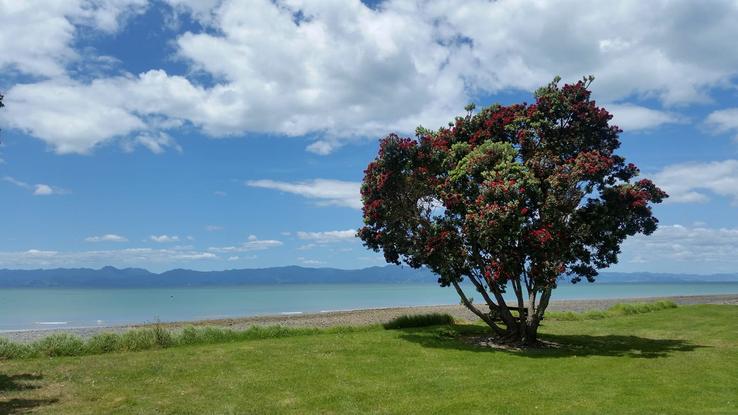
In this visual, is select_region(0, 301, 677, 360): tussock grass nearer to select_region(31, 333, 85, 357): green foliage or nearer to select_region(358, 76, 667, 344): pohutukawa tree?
select_region(31, 333, 85, 357): green foliage

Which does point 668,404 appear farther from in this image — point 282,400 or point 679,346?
point 679,346

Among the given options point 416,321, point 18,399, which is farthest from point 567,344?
point 18,399

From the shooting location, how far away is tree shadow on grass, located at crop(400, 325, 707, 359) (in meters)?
21.8

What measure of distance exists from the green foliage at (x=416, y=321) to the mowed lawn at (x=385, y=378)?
507cm

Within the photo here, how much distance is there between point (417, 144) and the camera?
79.5 feet

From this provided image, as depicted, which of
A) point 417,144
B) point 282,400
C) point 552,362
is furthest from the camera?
point 417,144

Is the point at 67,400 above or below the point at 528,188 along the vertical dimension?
below

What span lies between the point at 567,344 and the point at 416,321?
9485 millimetres

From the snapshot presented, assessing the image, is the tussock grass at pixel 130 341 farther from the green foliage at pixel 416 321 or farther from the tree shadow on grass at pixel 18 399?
the green foliage at pixel 416 321

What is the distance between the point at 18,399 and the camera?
1455cm

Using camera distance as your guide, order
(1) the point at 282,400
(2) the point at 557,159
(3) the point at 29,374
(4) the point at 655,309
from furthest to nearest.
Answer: (4) the point at 655,309
(2) the point at 557,159
(3) the point at 29,374
(1) the point at 282,400

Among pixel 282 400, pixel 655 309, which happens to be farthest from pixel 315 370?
pixel 655 309

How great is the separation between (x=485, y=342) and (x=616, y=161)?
10.2 meters

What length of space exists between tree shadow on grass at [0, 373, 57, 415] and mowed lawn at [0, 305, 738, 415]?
3 cm
